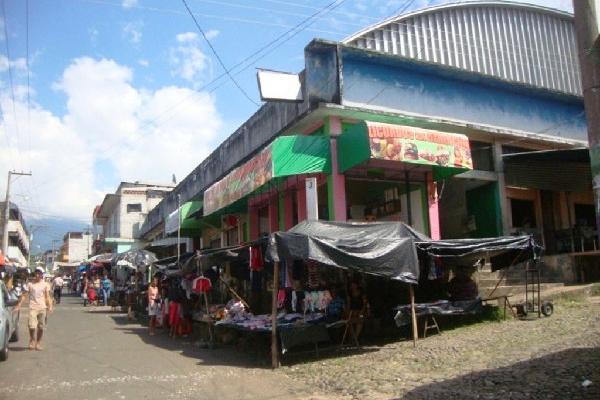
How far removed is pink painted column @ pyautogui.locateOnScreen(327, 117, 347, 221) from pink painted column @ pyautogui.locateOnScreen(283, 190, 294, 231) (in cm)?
340

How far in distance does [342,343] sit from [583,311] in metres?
5.51

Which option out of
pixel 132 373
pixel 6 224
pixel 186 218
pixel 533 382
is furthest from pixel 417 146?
pixel 6 224

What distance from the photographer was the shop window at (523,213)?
18.2 m

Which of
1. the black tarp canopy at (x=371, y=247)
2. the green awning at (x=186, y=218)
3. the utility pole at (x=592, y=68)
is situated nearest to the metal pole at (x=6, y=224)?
the green awning at (x=186, y=218)

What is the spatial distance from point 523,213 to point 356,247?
10.7 meters

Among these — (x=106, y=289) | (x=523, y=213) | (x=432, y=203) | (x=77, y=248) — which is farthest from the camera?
(x=77, y=248)

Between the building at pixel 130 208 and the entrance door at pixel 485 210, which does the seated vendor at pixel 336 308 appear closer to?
the entrance door at pixel 485 210

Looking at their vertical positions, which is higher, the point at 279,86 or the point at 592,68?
the point at 279,86

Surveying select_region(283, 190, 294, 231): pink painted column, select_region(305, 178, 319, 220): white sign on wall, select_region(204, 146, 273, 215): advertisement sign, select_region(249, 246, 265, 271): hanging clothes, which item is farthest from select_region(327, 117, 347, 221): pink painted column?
select_region(283, 190, 294, 231): pink painted column

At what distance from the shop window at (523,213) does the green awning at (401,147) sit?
5192 millimetres

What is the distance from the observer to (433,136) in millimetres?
13398

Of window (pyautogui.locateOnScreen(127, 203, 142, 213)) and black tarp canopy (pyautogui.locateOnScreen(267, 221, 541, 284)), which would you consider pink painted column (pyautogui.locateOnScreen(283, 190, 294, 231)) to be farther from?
window (pyautogui.locateOnScreen(127, 203, 142, 213))

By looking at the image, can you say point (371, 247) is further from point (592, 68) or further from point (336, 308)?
point (592, 68)

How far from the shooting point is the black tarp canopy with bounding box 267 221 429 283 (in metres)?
9.62
